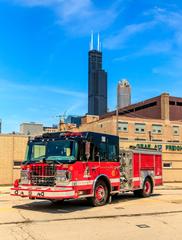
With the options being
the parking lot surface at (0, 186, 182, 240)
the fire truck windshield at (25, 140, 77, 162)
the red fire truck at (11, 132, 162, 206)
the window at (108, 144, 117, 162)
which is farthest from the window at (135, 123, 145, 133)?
the fire truck windshield at (25, 140, 77, 162)

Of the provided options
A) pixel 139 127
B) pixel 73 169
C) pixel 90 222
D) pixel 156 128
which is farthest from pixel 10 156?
pixel 156 128

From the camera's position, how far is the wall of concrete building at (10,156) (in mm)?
31875

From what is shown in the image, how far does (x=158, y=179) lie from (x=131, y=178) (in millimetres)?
3270

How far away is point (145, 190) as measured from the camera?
18.8 meters

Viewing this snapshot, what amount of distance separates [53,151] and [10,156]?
19.0m

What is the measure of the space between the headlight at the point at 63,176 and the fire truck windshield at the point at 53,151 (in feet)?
1.63

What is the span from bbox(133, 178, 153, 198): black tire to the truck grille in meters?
6.66

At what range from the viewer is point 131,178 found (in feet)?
56.5

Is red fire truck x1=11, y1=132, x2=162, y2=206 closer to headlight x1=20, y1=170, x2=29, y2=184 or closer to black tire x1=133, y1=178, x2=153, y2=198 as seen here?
headlight x1=20, y1=170, x2=29, y2=184

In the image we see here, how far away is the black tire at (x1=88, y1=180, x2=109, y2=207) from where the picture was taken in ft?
47.4

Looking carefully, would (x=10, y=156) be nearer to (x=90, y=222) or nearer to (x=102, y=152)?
(x=102, y=152)

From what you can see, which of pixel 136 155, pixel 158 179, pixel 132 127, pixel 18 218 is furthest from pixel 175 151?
pixel 132 127

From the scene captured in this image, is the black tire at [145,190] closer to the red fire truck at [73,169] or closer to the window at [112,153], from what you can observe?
the red fire truck at [73,169]

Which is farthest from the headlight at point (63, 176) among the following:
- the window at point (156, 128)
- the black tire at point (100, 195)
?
the window at point (156, 128)
